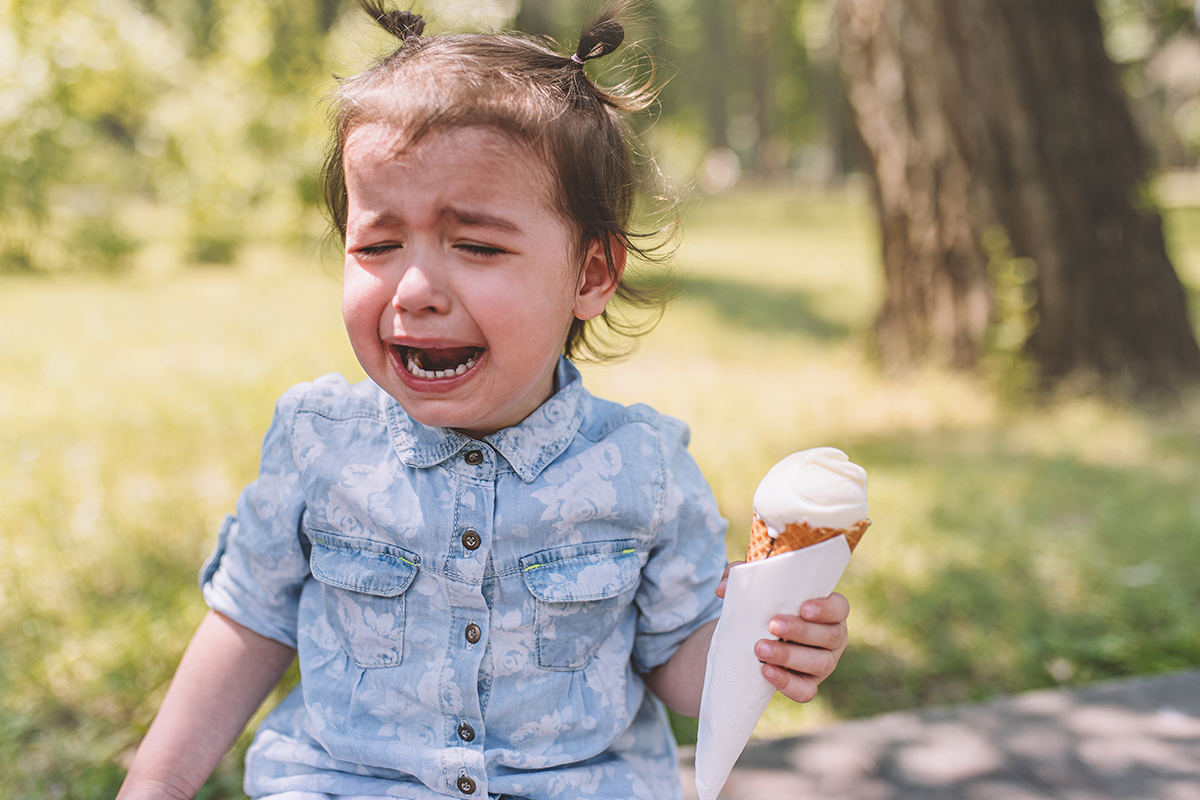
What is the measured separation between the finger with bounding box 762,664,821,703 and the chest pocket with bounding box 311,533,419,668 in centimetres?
54

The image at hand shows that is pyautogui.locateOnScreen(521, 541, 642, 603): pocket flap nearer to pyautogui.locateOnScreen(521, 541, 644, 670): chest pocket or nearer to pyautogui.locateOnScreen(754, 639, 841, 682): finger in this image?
pyautogui.locateOnScreen(521, 541, 644, 670): chest pocket

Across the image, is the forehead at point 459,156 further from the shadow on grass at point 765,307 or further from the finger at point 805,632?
the shadow on grass at point 765,307

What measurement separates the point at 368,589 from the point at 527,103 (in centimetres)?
75

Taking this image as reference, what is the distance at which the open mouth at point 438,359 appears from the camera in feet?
4.37

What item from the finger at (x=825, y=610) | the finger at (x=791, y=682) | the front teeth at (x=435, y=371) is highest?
the front teeth at (x=435, y=371)

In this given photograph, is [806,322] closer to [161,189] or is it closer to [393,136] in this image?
[393,136]

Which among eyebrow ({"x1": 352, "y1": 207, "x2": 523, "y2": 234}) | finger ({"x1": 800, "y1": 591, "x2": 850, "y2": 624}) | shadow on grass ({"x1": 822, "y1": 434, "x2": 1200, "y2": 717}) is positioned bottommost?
shadow on grass ({"x1": 822, "y1": 434, "x2": 1200, "y2": 717})

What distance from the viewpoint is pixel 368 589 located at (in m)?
1.40

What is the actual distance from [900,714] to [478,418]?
1.56 meters

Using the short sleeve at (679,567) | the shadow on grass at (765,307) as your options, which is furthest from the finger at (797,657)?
the shadow on grass at (765,307)

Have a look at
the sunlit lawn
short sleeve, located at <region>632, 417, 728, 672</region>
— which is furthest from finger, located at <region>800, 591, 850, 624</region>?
the sunlit lawn

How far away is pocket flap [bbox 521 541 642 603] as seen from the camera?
1390 mm

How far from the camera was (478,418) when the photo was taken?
4.43 feet

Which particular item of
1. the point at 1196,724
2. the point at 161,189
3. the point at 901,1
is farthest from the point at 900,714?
the point at 161,189
